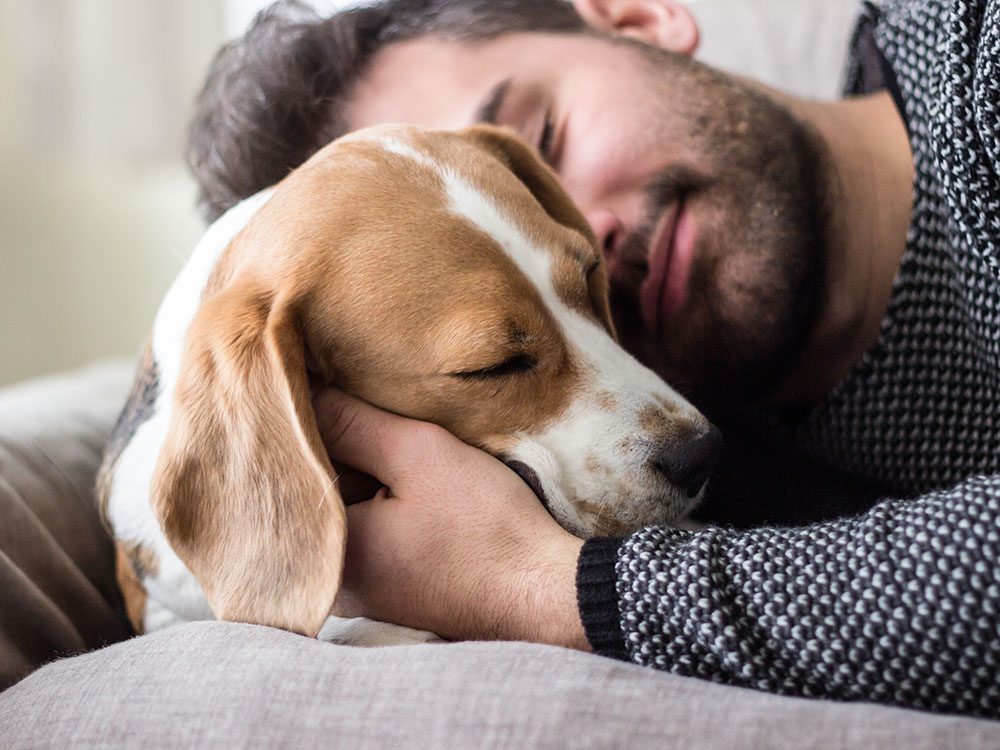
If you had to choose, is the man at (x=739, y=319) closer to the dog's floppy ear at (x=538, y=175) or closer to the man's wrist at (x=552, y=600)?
the man's wrist at (x=552, y=600)

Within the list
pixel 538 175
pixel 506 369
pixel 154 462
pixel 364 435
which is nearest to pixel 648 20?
pixel 538 175

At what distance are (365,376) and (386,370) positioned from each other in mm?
31

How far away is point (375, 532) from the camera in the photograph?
1098mm

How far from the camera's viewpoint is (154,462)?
120 cm

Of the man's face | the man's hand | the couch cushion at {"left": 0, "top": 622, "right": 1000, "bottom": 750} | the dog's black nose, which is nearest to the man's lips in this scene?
the man's face

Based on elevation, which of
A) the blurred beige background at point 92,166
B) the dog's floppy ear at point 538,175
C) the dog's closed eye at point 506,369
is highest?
the dog's floppy ear at point 538,175

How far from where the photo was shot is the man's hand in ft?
3.31

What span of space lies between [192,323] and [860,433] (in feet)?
3.29

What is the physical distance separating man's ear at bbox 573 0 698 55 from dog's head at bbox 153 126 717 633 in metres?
0.90

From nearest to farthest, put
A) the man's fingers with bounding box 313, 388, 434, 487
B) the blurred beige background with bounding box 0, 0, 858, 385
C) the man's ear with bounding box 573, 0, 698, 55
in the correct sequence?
the man's fingers with bounding box 313, 388, 434, 487, the man's ear with bounding box 573, 0, 698, 55, the blurred beige background with bounding box 0, 0, 858, 385

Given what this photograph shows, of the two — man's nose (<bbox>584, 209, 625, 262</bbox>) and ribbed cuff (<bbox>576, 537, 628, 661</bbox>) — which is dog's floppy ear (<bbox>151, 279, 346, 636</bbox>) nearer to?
ribbed cuff (<bbox>576, 537, 628, 661</bbox>)

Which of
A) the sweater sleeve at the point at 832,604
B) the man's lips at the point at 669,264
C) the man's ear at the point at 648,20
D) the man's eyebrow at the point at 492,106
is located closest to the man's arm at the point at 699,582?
the sweater sleeve at the point at 832,604

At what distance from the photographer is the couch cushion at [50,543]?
1.22 metres

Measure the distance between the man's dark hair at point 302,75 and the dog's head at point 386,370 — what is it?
0.57m
